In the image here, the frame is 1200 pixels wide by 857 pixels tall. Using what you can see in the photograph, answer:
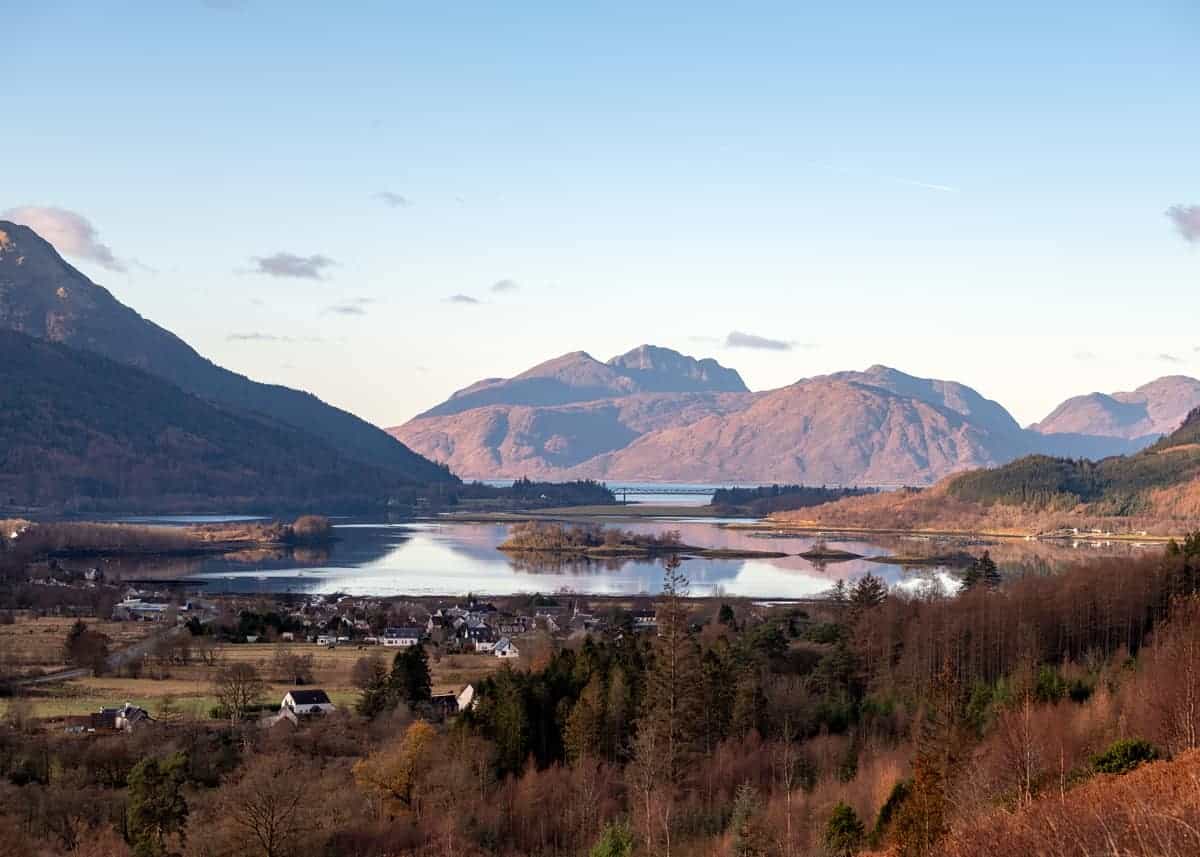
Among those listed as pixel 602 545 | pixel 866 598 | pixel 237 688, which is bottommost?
pixel 237 688

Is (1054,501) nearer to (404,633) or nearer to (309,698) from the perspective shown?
(404,633)

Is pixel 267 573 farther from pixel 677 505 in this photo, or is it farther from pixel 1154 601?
pixel 677 505

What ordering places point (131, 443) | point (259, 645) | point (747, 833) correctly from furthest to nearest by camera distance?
point (131, 443) < point (259, 645) < point (747, 833)

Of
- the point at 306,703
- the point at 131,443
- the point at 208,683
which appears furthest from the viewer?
the point at 131,443

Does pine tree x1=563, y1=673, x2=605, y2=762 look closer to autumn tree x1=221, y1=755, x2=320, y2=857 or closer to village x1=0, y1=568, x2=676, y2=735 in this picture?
village x1=0, y1=568, x2=676, y2=735

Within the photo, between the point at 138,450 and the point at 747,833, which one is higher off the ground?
the point at 138,450

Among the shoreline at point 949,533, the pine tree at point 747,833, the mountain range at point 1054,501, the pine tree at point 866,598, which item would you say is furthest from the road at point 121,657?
the mountain range at point 1054,501

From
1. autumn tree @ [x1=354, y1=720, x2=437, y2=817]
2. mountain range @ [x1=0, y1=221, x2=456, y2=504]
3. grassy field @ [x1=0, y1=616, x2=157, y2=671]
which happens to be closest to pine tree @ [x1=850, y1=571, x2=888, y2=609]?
autumn tree @ [x1=354, y1=720, x2=437, y2=817]

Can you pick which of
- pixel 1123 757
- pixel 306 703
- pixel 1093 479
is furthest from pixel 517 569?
pixel 1123 757

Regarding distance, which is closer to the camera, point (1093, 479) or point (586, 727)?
point (586, 727)
